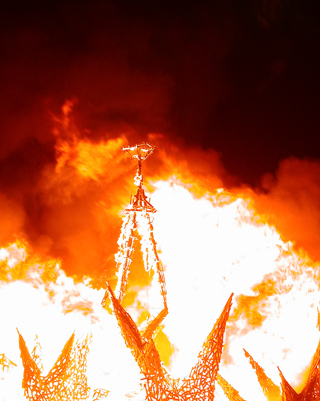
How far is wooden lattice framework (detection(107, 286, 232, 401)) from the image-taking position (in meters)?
5.50

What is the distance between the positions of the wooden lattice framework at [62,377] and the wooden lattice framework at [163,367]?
3.92 feet

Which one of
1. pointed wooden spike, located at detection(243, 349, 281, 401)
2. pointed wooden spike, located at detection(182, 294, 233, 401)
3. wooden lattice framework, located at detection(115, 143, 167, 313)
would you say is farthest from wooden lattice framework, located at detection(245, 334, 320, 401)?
wooden lattice framework, located at detection(115, 143, 167, 313)

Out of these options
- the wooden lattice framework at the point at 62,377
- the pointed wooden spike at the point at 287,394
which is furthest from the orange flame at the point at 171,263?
the pointed wooden spike at the point at 287,394

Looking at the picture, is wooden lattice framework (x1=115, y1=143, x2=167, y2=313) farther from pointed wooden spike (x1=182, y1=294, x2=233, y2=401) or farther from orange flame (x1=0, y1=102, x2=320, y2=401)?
pointed wooden spike (x1=182, y1=294, x2=233, y2=401)

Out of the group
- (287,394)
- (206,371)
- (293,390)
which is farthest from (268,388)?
(206,371)

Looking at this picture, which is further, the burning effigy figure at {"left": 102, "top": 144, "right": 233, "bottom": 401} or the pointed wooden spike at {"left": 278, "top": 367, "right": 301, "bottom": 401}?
the pointed wooden spike at {"left": 278, "top": 367, "right": 301, "bottom": 401}

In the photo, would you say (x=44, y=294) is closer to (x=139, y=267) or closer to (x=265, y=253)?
(x=139, y=267)

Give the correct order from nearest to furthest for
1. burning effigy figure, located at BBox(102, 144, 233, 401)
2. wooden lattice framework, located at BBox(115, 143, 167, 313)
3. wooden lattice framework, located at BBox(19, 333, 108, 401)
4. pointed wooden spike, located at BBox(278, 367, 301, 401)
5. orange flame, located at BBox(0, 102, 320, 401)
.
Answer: burning effigy figure, located at BBox(102, 144, 233, 401)
wooden lattice framework, located at BBox(19, 333, 108, 401)
pointed wooden spike, located at BBox(278, 367, 301, 401)
wooden lattice framework, located at BBox(115, 143, 167, 313)
orange flame, located at BBox(0, 102, 320, 401)

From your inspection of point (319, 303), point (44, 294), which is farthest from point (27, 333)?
point (319, 303)

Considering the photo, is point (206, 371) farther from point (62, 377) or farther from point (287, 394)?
point (62, 377)

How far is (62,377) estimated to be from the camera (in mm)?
5926

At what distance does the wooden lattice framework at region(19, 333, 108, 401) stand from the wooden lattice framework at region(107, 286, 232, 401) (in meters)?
Result: 1.19

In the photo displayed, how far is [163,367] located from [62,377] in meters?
1.61

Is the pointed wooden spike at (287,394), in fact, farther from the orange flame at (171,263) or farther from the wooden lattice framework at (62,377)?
the wooden lattice framework at (62,377)
